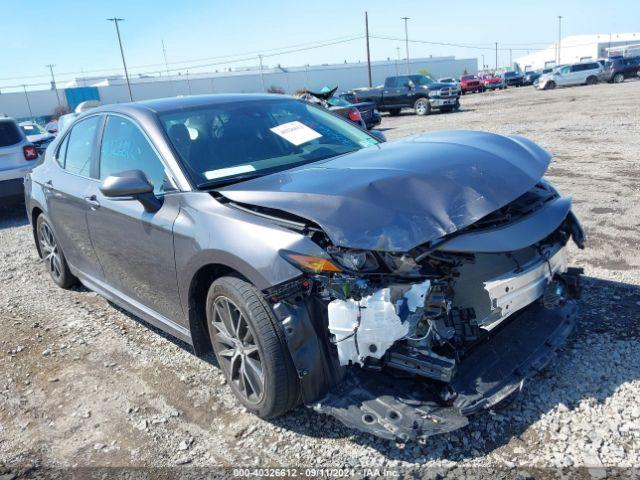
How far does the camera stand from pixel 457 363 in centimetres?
265

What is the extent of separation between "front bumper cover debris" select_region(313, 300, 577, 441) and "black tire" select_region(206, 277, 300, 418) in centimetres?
24

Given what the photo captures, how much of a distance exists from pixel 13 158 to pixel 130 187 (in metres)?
7.20

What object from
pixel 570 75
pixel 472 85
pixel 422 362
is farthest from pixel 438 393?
pixel 472 85

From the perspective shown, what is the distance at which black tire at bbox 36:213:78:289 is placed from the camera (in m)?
5.09

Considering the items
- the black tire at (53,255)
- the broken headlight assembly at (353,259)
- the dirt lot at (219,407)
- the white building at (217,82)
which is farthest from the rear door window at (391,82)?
the white building at (217,82)

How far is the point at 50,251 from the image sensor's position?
535cm

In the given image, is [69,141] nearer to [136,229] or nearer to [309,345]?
[136,229]

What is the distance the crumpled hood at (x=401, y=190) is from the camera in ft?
8.10

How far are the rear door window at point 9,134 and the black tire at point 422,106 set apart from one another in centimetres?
1893

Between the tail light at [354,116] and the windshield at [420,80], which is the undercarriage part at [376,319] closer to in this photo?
the tail light at [354,116]

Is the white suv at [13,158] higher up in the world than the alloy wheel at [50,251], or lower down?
higher up

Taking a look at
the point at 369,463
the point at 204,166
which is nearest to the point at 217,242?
the point at 204,166

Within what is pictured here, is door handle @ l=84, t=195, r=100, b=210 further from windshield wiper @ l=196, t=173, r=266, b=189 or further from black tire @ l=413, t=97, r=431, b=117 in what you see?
black tire @ l=413, t=97, r=431, b=117

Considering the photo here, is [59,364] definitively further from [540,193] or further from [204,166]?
[540,193]
